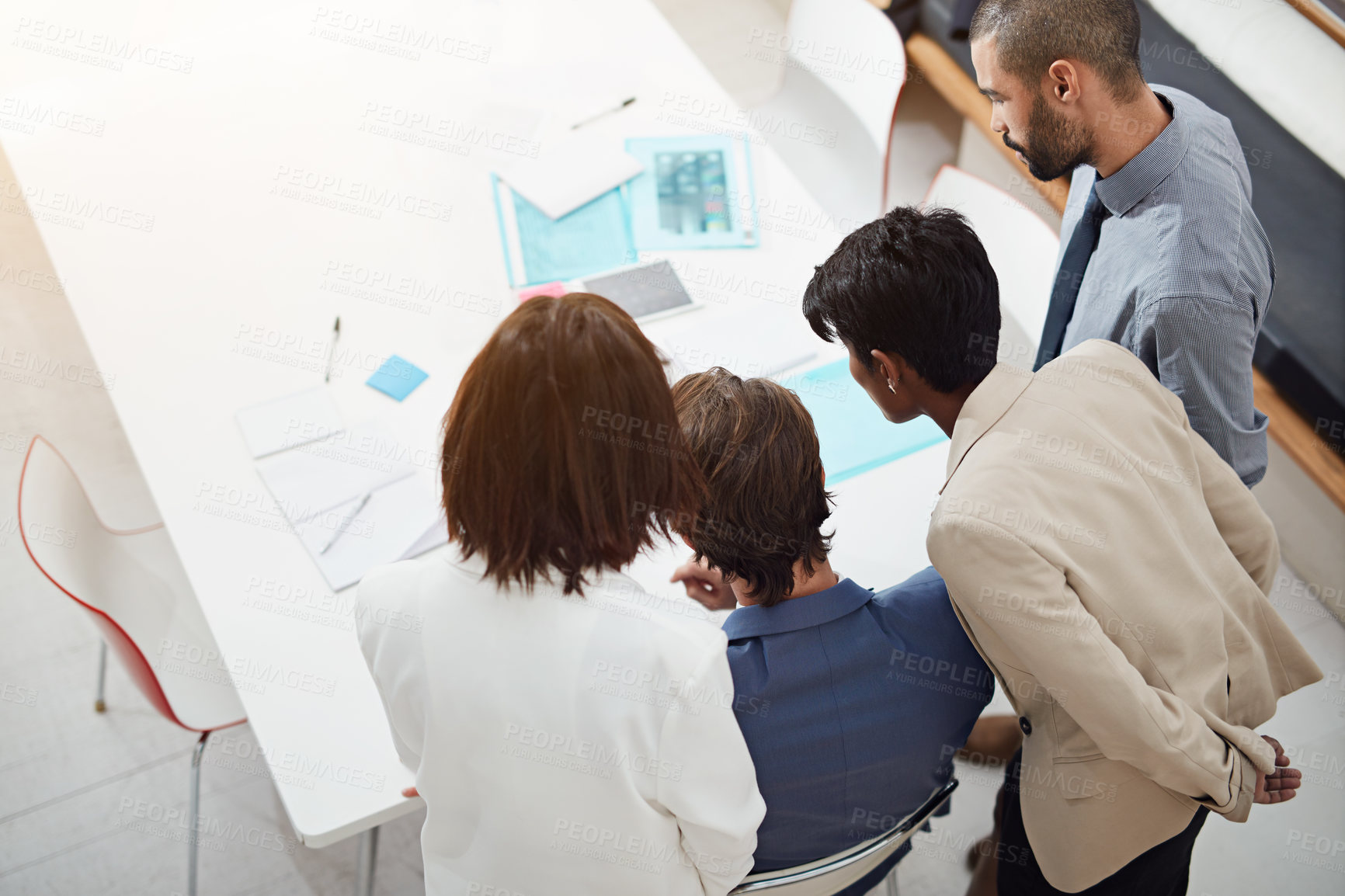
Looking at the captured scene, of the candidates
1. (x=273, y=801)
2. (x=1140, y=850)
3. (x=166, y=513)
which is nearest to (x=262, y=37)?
(x=166, y=513)

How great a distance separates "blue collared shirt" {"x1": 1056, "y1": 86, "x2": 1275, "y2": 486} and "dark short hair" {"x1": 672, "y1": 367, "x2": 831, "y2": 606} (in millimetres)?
740

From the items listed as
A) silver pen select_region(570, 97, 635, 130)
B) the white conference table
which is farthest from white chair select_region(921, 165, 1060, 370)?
silver pen select_region(570, 97, 635, 130)

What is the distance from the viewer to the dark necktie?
6.10 ft

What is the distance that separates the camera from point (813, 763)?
1.27 metres

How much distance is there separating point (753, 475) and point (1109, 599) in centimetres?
52

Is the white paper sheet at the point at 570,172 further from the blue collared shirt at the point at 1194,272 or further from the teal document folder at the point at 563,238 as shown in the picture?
the blue collared shirt at the point at 1194,272

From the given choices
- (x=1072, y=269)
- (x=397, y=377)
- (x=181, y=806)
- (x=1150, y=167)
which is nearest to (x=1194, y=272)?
(x=1150, y=167)

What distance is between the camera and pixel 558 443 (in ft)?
3.12

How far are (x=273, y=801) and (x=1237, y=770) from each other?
6.57 ft

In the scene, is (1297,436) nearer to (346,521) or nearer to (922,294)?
(922,294)

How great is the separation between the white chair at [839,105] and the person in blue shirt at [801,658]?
4.71 feet

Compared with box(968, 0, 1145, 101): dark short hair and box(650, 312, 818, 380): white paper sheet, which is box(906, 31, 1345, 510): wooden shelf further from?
box(650, 312, 818, 380): white paper sheet

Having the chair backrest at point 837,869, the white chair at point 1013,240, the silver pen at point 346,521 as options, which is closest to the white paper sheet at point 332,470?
the silver pen at point 346,521

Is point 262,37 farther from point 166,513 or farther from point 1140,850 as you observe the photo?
point 1140,850
